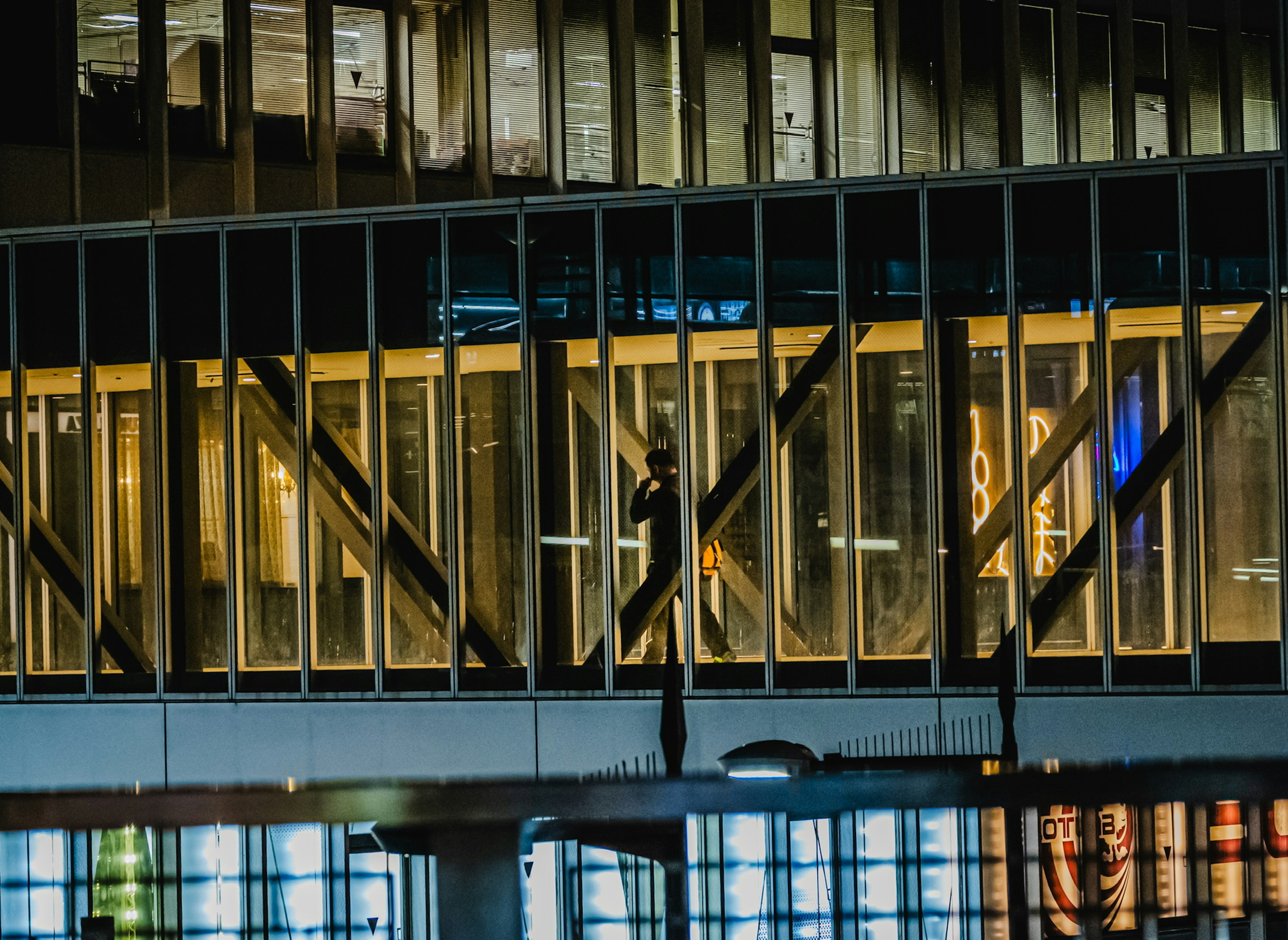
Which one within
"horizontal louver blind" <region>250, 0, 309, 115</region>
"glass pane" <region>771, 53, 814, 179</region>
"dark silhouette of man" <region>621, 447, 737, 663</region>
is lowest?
"dark silhouette of man" <region>621, 447, 737, 663</region>

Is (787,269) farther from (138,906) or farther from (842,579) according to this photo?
(138,906)

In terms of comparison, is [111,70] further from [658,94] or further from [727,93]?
[727,93]

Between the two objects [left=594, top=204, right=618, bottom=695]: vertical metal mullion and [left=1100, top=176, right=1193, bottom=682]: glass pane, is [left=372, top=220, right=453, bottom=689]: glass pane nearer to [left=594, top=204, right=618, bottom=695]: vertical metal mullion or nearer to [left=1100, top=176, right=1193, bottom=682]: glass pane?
[left=594, top=204, right=618, bottom=695]: vertical metal mullion

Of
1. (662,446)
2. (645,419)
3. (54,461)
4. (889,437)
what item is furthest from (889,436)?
(54,461)

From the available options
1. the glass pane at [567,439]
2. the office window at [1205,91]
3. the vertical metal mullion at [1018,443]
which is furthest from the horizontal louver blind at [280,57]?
the office window at [1205,91]

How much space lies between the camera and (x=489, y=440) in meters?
15.1

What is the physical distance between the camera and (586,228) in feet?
48.7

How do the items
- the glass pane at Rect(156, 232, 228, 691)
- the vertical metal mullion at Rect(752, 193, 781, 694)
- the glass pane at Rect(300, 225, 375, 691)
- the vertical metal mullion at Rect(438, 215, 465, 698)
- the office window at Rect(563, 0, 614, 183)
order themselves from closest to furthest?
the vertical metal mullion at Rect(752, 193, 781, 694) < the vertical metal mullion at Rect(438, 215, 465, 698) < the glass pane at Rect(300, 225, 375, 691) < the glass pane at Rect(156, 232, 228, 691) < the office window at Rect(563, 0, 614, 183)

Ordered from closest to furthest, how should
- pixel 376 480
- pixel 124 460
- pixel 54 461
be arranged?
pixel 376 480 < pixel 124 460 < pixel 54 461

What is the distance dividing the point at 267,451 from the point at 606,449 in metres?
4.41

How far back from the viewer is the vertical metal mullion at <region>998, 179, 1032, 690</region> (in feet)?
45.7

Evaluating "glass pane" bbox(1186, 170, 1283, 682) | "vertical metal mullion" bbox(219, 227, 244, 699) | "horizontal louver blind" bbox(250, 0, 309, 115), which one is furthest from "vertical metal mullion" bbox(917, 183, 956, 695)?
"horizontal louver blind" bbox(250, 0, 309, 115)

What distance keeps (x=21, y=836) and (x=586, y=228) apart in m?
12.9

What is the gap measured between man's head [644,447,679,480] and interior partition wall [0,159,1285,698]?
43 millimetres
